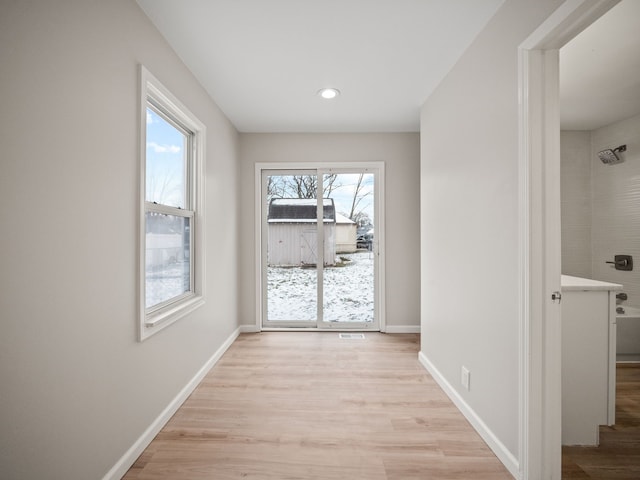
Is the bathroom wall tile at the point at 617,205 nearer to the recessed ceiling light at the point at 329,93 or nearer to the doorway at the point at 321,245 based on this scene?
the doorway at the point at 321,245

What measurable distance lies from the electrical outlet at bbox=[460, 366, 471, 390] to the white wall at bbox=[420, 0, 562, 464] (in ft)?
0.16

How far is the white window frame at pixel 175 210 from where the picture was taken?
1860 mm

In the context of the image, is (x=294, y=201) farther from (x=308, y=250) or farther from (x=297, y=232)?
(x=308, y=250)

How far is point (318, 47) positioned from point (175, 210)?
5.11 feet

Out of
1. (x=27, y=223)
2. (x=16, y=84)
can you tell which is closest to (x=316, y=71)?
(x=16, y=84)

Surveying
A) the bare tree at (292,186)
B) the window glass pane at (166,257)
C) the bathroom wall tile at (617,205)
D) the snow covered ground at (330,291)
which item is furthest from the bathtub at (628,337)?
the window glass pane at (166,257)

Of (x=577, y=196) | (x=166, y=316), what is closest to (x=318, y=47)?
(x=166, y=316)

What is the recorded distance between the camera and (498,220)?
184cm

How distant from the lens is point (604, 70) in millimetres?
2531

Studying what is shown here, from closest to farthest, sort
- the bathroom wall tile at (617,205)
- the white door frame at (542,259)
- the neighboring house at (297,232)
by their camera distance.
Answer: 1. the white door frame at (542,259)
2. the bathroom wall tile at (617,205)
3. the neighboring house at (297,232)

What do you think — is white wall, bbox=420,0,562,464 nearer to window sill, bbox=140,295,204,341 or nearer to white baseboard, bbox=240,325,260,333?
window sill, bbox=140,295,204,341

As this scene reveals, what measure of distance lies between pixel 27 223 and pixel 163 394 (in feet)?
4.79

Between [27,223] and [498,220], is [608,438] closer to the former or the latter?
[498,220]

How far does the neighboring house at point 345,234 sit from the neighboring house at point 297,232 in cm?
5
